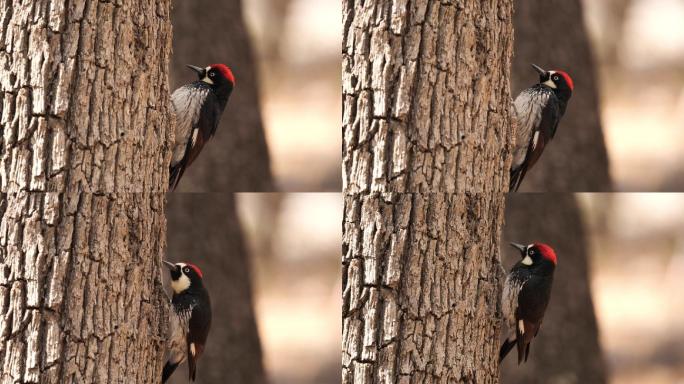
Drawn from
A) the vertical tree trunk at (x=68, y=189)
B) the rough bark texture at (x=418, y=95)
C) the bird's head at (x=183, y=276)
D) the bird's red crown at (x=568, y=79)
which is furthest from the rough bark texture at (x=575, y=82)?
the vertical tree trunk at (x=68, y=189)

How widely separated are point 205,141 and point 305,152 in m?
0.29

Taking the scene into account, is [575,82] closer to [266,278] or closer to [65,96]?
[266,278]

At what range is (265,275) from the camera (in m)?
2.34

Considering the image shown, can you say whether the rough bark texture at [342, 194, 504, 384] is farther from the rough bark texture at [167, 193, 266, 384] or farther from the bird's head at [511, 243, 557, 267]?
the rough bark texture at [167, 193, 266, 384]

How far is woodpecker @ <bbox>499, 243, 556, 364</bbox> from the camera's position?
2.20 m

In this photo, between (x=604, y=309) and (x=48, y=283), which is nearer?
(x=48, y=283)

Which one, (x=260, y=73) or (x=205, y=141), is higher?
(x=260, y=73)

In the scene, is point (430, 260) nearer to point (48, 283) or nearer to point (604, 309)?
point (604, 309)

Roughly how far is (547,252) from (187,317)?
3.36 feet

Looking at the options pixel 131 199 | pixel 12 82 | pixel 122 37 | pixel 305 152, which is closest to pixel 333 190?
pixel 305 152


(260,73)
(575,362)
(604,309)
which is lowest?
(575,362)

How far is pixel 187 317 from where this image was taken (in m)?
2.30

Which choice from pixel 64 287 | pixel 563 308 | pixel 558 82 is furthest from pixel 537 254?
pixel 64 287

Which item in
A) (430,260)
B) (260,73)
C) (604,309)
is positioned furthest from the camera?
(260,73)
